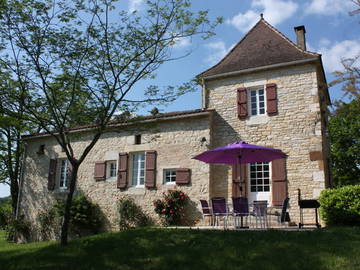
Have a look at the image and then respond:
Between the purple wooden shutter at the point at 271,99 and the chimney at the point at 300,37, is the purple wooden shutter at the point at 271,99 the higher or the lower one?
the lower one

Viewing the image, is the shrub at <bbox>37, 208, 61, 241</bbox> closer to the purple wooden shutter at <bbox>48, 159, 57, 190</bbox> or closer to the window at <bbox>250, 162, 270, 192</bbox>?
the purple wooden shutter at <bbox>48, 159, 57, 190</bbox>

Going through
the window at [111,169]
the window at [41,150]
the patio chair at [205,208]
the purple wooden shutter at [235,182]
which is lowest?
the patio chair at [205,208]

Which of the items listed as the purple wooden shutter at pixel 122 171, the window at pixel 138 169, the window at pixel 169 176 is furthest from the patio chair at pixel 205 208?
the purple wooden shutter at pixel 122 171

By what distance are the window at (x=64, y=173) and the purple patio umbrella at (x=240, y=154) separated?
295 inches

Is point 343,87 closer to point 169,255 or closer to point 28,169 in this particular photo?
point 169,255

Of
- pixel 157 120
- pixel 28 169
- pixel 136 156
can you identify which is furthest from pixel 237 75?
pixel 28 169

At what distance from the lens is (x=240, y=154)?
844cm

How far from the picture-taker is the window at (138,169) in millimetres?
12359

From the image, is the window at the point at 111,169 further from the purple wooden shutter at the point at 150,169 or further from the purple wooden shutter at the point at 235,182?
the purple wooden shutter at the point at 235,182

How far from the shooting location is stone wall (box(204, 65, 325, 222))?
32.8ft

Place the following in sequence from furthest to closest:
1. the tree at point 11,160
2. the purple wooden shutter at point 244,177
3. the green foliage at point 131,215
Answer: the tree at point 11,160 → the green foliage at point 131,215 → the purple wooden shutter at point 244,177

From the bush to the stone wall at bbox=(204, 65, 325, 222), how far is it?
1.38m

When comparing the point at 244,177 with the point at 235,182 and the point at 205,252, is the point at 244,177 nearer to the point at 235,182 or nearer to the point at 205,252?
the point at 235,182

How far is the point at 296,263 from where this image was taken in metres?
4.97
